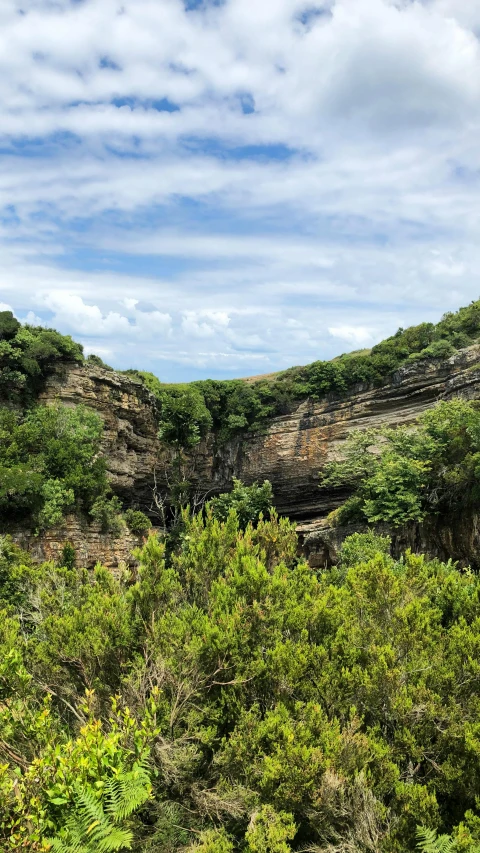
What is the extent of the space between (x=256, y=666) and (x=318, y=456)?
26.8 m

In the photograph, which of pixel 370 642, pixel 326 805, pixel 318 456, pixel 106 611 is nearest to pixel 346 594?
pixel 370 642

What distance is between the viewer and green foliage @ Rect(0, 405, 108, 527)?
2077cm

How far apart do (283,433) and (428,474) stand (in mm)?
13605

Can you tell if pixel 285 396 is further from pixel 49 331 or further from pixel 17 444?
pixel 17 444

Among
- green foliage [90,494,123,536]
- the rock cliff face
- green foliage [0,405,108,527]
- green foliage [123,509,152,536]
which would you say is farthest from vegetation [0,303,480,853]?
the rock cliff face

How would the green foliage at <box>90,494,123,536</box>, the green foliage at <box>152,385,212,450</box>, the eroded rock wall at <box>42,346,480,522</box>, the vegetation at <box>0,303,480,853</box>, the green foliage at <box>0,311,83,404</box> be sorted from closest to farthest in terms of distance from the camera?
1. the vegetation at <box>0,303,480,853</box>
2. the green foliage at <box>90,494,123,536</box>
3. the green foliage at <box>0,311,83,404</box>
4. the eroded rock wall at <box>42,346,480,522</box>
5. the green foliage at <box>152,385,212,450</box>

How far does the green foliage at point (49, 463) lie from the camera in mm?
20766

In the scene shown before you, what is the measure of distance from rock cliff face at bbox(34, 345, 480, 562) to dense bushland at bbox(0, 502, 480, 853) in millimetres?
17982

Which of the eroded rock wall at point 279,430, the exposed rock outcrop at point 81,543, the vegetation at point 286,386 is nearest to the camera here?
the exposed rock outcrop at point 81,543

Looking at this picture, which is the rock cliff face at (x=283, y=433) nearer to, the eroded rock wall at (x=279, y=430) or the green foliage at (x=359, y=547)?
the eroded rock wall at (x=279, y=430)

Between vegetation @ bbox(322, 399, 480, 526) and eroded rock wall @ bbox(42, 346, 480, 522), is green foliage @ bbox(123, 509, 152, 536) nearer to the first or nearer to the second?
eroded rock wall @ bbox(42, 346, 480, 522)

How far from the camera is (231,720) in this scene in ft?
24.2

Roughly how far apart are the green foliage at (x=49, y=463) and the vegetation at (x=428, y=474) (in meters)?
11.9

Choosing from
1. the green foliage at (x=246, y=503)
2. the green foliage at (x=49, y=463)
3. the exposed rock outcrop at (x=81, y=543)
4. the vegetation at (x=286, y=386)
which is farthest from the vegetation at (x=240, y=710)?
the vegetation at (x=286, y=386)
